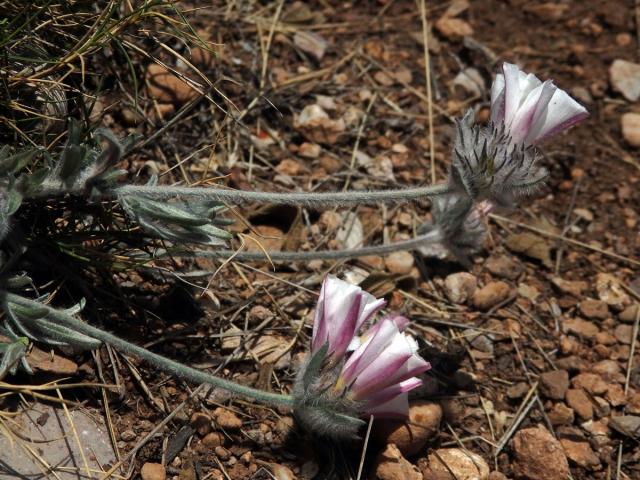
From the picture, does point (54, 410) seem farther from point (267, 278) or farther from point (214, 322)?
point (267, 278)

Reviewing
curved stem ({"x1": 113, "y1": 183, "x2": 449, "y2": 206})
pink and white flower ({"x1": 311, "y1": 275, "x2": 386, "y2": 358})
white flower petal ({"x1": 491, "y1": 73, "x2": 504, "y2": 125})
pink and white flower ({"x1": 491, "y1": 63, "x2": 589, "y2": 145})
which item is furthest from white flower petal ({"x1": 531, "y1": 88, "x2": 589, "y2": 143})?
pink and white flower ({"x1": 311, "y1": 275, "x2": 386, "y2": 358})

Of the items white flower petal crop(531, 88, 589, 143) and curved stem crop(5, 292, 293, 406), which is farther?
white flower petal crop(531, 88, 589, 143)

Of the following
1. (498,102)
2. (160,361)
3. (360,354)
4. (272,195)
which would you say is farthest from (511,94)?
(160,361)

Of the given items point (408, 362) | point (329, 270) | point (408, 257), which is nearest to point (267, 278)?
point (329, 270)

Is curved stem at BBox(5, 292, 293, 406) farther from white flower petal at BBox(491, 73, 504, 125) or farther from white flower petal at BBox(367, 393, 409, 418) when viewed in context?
white flower petal at BBox(491, 73, 504, 125)

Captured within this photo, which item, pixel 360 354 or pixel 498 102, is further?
pixel 498 102

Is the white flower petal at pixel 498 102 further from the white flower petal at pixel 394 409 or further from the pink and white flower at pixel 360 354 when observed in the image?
the white flower petal at pixel 394 409

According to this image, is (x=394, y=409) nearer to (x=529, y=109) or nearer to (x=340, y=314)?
(x=340, y=314)
